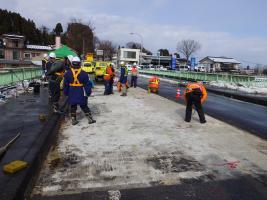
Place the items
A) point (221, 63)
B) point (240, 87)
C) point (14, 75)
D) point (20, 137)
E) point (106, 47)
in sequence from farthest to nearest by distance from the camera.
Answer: point (106, 47) → point (221, 63) → point (240, 87) → point (14, 75) → point (20, 137)

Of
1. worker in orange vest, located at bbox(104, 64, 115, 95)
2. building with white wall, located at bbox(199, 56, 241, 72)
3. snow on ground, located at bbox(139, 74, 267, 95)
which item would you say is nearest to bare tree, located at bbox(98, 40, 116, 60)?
building with white wall, located at bbox(199, 56, 241, 72)

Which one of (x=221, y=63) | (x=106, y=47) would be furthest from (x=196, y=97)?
(x=106, y=47)

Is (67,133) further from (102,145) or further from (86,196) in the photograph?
(86,196)

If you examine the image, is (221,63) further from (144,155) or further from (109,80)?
(144,155)

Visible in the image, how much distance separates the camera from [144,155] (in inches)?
229

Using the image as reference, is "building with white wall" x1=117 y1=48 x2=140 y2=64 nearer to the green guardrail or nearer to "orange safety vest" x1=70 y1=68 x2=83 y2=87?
the green guardrail

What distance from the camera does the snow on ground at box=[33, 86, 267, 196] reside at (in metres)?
4.63

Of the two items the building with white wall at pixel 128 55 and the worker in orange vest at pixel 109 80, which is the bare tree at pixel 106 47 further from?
the worker in orange vest at pixel 109 80

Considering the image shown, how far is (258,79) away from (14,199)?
24.6 m

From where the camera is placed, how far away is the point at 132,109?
11289 mm

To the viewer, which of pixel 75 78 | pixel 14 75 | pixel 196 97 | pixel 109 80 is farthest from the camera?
pixel 14 75

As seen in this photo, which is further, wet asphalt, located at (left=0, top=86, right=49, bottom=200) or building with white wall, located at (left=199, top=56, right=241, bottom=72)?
building with white wall, located at (left=199, top=56, right=241, bottom=72)

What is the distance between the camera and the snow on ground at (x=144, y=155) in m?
4.63

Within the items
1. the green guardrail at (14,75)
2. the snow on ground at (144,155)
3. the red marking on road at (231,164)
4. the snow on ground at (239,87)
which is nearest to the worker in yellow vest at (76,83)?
the snow on ground at (144,155)
